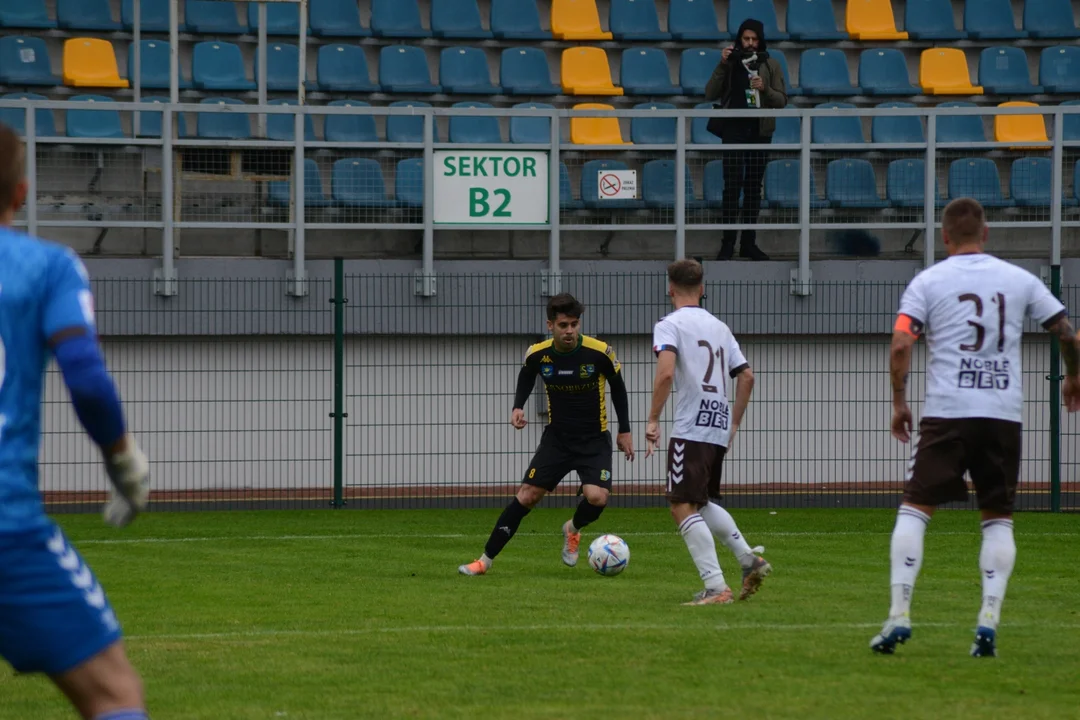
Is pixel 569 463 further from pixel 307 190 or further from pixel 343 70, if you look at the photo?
pixel 343 70

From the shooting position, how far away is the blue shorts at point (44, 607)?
3701 mm

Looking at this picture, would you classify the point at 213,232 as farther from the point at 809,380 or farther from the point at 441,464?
the point at 809,380

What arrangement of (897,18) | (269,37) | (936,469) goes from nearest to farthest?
(936,469)
(269,37)
(897,18)

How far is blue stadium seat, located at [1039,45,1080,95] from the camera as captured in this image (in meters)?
20.2

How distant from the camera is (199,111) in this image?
16.8 m

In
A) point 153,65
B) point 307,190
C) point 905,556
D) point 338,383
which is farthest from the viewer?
point 153,65

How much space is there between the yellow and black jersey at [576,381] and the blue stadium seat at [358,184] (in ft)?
19.4

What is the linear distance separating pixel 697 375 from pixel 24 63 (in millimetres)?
12728

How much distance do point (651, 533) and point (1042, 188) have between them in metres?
6.62

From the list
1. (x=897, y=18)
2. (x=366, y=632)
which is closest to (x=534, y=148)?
(x=897, y=18)

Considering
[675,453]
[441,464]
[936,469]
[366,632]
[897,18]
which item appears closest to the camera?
[936,469]

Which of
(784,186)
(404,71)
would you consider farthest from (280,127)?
(784,186)

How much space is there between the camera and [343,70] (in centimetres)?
1961

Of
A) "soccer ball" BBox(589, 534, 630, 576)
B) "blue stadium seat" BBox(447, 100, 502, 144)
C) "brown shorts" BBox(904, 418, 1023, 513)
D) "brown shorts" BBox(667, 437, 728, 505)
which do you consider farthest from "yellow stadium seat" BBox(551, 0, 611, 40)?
"brown shorts" BBox(904, 418, 1023, 513)
